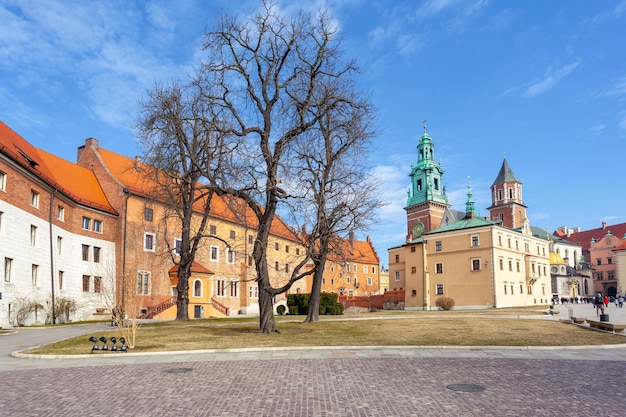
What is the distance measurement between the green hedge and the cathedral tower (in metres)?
70.2

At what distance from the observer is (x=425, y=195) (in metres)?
106

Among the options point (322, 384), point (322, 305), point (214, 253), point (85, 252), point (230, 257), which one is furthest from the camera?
point (230, 257)

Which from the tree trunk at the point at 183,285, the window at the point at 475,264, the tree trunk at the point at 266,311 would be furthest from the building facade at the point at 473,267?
the tree trunk at the point at 266,311

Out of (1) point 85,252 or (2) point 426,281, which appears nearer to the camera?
(1) point 85,252

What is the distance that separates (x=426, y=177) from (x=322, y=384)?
99.5 m

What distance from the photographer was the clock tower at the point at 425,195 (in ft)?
343

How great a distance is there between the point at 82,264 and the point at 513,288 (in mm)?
49936

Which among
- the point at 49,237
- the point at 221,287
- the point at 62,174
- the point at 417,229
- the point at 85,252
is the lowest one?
the point at 221,287

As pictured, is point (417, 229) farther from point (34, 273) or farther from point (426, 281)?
point (34, 273)

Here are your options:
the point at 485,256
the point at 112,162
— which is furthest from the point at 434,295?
the point at 112,162

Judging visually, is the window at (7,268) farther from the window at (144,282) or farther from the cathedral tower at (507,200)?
the cathedral tower at (507,200)

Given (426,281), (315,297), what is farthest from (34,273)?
(426,281)

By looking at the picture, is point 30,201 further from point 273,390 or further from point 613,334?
point 613,334

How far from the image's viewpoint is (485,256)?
200 ft
